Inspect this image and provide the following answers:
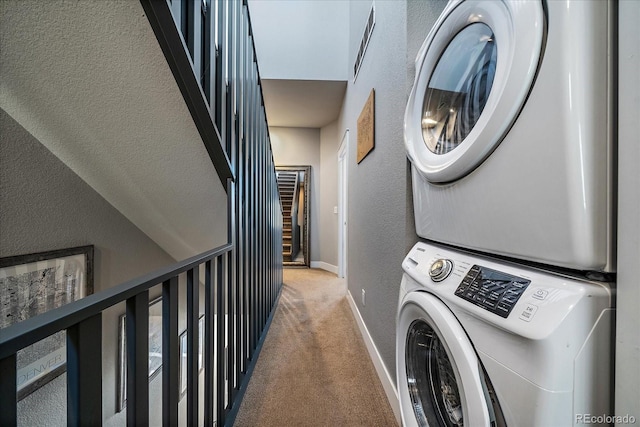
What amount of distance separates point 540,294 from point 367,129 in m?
1.50

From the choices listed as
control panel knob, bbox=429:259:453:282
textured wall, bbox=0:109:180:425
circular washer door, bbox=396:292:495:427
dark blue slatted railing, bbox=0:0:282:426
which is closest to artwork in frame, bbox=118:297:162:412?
textured wall, bbox=0:109:180:425

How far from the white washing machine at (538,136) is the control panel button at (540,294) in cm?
6

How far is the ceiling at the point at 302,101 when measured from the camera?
9.41ft

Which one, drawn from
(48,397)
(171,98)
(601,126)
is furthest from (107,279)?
(601,126)

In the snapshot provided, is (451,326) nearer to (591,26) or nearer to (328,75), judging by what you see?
(591,26)

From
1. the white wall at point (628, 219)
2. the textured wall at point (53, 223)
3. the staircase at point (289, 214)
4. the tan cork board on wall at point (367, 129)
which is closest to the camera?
the white wall at point (628, 219)

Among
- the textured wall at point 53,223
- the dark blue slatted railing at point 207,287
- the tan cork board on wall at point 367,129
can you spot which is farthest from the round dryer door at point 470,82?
the textured wall at point 53,223

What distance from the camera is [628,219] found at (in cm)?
Result: 37

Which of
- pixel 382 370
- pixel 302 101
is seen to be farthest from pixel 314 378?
pixel 302 101

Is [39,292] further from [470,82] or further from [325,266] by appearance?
[325,266]

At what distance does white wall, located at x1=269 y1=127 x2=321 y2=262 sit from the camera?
13.2 ft

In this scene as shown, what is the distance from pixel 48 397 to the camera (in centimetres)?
125

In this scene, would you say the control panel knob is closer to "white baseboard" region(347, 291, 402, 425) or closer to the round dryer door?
the round dryer door

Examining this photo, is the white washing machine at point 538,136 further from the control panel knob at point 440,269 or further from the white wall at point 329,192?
the white wall at point 329,192
